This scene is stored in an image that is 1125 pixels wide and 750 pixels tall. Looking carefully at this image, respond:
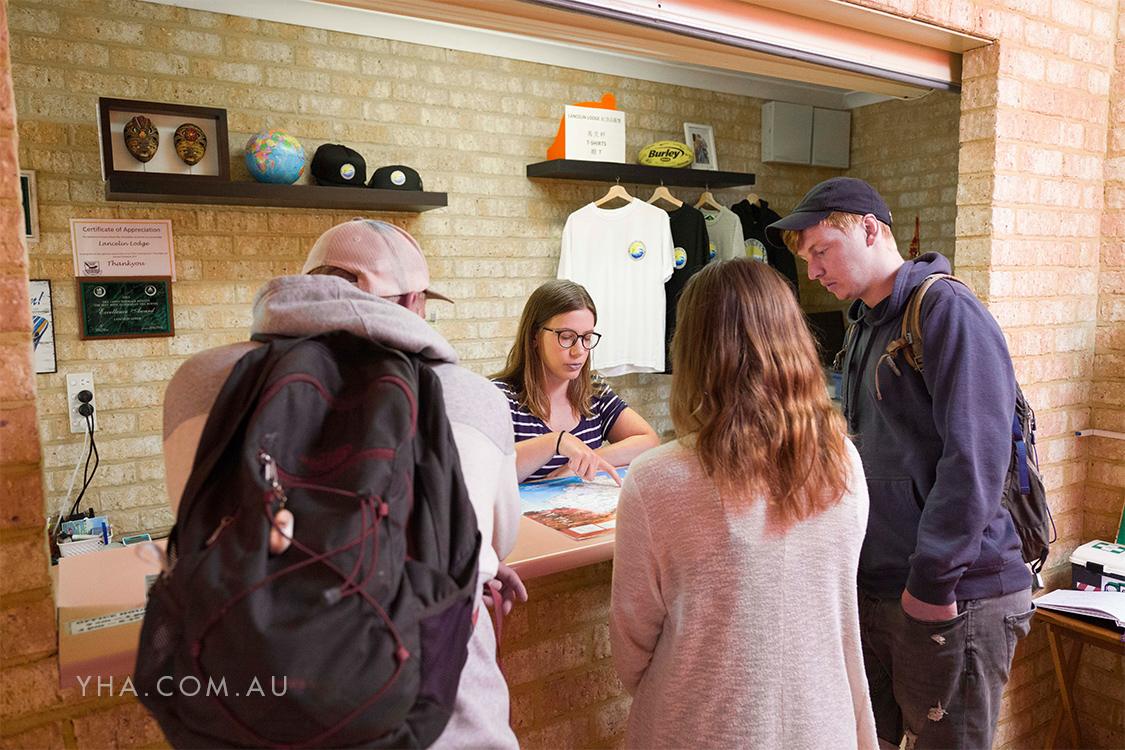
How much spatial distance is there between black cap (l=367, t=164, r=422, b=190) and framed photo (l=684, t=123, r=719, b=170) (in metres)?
1.82

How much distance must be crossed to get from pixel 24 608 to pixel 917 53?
99.4 inches

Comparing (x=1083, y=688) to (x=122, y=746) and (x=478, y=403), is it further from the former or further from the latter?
(x=122, y=746)

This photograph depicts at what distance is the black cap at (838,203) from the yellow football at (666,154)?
2698mm

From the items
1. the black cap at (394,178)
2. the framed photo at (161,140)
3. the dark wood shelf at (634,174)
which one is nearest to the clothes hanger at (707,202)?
the dark wood shelf at (634,174)

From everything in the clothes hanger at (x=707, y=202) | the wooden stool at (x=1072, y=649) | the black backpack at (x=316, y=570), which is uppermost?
the clothes hanger at (x=707, y=202)

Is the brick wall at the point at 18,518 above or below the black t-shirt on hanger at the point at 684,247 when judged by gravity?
below

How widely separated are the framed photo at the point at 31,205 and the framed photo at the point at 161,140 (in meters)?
0.25

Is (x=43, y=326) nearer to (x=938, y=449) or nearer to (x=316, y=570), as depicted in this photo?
(x=316, y=570)

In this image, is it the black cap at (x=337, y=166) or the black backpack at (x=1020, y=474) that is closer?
the black backpack at (x=1020, y=474)

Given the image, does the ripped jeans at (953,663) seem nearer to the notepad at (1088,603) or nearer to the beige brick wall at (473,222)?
the beige brick wall at (473,222)

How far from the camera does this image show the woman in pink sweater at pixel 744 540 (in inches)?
47.1

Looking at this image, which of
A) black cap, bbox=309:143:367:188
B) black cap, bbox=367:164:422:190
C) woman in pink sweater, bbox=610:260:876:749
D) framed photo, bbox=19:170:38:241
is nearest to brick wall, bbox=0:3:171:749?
woman in pink sweater, bbox=610:260:876:749

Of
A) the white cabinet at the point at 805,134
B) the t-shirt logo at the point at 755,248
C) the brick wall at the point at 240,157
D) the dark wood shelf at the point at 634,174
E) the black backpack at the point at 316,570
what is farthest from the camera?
the white cabinet at the point at 805,134

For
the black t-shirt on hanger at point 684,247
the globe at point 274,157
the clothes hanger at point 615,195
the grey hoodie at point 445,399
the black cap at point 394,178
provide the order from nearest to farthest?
1. the grey hoodie at point 445,399
2. the globe at point 274,157
3. the black cap at point 394,178
4. the clothes hanger at point 615,195
5. the black t-shirt on hanger at point 684,247
